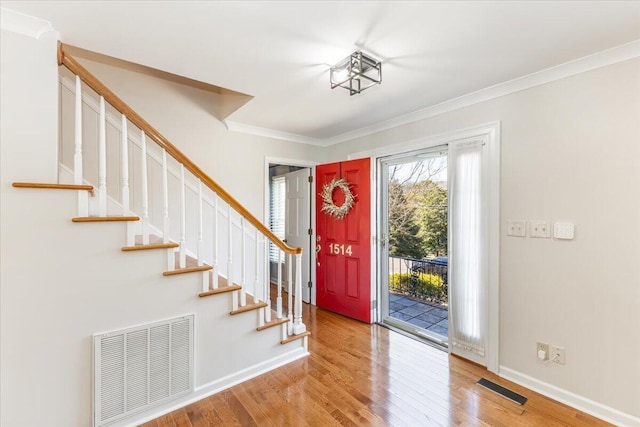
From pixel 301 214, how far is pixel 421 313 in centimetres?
210

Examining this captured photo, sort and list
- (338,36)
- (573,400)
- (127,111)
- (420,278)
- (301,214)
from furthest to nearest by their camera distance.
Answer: (301,214) < (420,278) < (573,400) < (127,111) < (338,36)

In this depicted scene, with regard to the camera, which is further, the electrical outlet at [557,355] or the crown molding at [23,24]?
the electrical outlet at [557,355]

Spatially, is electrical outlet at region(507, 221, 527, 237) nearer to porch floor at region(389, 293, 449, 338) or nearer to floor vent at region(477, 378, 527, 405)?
floor vent at region(477, 378, 527, 405)

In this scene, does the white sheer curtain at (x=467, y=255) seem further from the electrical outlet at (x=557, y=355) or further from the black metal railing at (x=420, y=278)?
the black metal railing at (x=420, y=278)

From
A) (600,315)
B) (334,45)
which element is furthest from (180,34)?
(600,315)

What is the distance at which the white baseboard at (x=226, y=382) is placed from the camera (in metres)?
1.92

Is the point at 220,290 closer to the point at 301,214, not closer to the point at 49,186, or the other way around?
the point at 49,186

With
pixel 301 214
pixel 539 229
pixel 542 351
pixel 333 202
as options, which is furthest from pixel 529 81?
pixel 301 214

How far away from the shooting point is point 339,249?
12.0ft

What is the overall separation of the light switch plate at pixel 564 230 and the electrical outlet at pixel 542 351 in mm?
816

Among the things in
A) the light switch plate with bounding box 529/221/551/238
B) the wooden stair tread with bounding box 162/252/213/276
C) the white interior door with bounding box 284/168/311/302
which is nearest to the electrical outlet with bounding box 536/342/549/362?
the light switch plate with bounding box 529/221/551/238

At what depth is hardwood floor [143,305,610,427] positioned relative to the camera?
185 cm

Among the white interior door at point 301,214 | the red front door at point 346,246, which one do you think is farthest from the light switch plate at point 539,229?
the white interior door at point 301,214

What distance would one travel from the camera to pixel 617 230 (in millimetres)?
1834
